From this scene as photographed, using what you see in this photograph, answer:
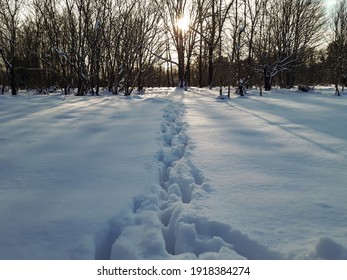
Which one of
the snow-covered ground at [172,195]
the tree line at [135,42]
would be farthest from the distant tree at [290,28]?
the snow-covered ground at [172,195]

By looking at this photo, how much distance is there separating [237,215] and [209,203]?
27 cm

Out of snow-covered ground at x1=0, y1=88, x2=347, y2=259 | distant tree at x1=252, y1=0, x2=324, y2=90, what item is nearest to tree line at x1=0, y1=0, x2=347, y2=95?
distant tree at x1=252, y1=0, x2=324, y2=90

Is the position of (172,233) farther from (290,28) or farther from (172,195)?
(290,28)

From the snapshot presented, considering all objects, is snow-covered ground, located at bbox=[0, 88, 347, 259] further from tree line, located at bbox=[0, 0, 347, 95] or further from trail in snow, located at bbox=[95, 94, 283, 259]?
tree line, located at bbox=[0, 0, 347, 95]

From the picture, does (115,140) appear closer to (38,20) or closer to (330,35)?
(38,20)

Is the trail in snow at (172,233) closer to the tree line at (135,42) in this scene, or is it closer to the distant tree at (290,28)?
the tree line at (135,42)

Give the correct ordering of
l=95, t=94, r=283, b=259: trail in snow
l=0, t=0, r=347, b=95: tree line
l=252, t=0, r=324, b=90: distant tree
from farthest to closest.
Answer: l=252, t=0, r=324, b=90: distant tree → l=0, t=0, r=347, b=95: tree line → l=95, t=94, r=283, b=259: trail in snow

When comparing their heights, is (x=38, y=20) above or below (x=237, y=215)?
above

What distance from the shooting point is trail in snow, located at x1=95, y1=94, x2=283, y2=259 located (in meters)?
1.67

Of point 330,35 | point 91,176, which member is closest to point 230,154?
point 91,176

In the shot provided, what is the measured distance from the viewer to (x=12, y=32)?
44.3 ft

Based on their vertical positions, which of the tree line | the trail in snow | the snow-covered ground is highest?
the tree line

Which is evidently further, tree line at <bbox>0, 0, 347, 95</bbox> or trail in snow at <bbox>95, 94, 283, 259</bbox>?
tree line at <bbox>0, 0, 347, 95</bbox>

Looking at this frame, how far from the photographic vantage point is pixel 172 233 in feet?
6.40
